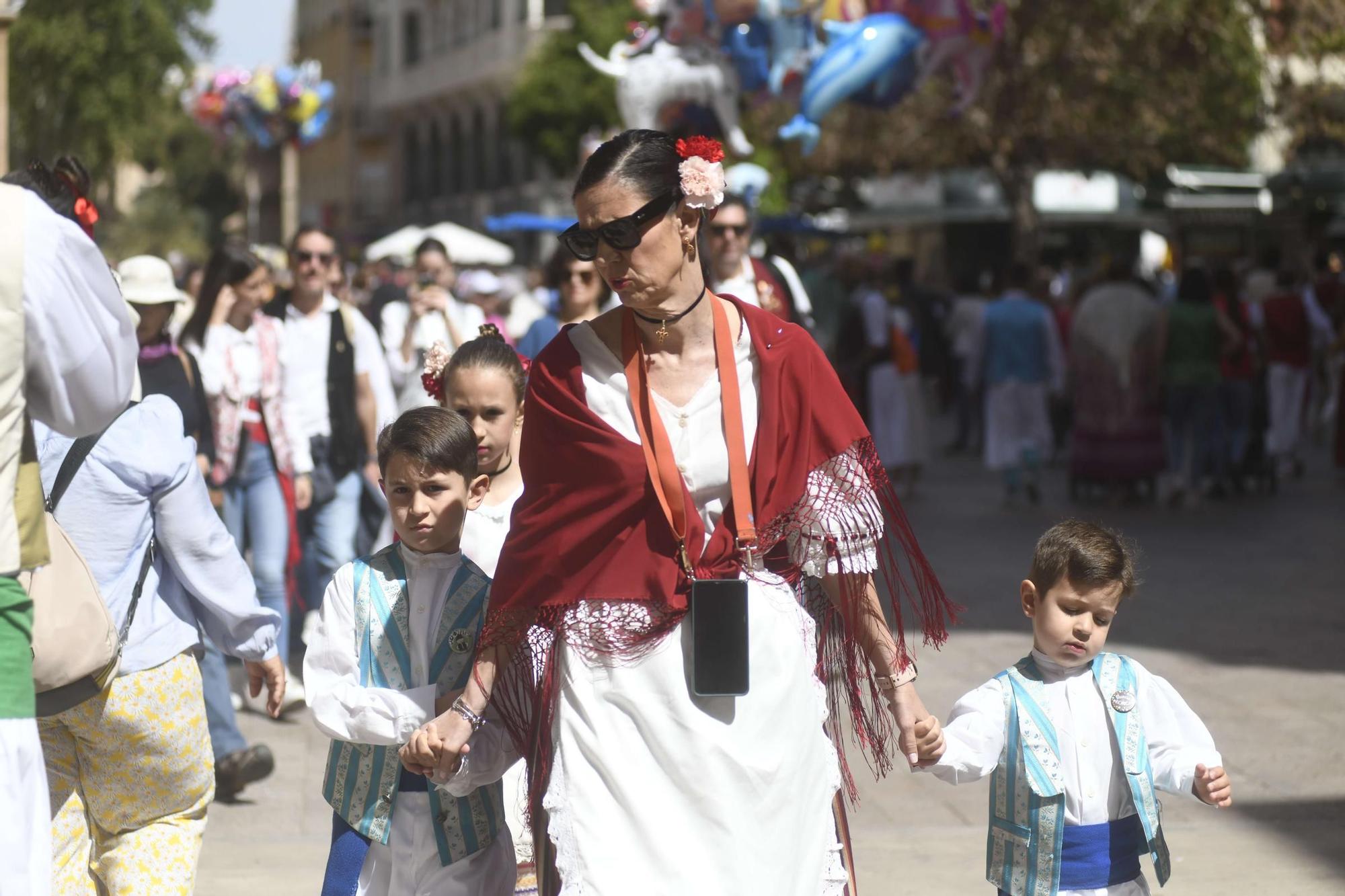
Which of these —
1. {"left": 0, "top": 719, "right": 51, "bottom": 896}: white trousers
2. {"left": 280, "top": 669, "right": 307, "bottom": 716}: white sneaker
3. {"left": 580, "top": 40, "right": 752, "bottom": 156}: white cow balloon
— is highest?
{"left": 580, "top": 40, "right": 752, "bottom": 156}: white cow balloon

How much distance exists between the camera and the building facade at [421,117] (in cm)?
5775

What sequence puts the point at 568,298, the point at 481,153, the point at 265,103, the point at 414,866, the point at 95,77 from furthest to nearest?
the point at 481,153 → the point at 95,77 → the point at 265,103 → the point at 568,298 → the point at 414,866

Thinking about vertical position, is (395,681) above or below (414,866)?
above

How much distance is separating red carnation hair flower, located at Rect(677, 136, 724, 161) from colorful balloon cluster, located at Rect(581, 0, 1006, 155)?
30.7 feet

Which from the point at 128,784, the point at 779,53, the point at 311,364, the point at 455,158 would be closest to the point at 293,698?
the point at 311,364

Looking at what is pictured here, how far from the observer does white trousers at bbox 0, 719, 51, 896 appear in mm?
3078

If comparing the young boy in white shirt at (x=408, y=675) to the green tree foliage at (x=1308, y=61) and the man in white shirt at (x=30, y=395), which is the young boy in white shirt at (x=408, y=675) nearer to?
the man in white shirt at (x=30, y=395)

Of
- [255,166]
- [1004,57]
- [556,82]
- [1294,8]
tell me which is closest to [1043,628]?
[1294,8]

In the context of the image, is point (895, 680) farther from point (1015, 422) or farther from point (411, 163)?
point (411, 163)

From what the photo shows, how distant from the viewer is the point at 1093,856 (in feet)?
13.6

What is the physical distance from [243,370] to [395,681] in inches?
179

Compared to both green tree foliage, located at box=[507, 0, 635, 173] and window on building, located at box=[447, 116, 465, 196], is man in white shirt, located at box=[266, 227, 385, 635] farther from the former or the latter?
window on building, located at box=[447, 116, 465, 196]

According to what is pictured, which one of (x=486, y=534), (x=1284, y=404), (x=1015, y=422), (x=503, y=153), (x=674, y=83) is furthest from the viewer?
(x=503, y=153)

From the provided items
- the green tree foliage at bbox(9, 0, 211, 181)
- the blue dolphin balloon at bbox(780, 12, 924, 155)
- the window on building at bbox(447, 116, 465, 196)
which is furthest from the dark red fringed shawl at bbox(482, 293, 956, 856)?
the window on building at bbox(447, 116, 465, 196)
